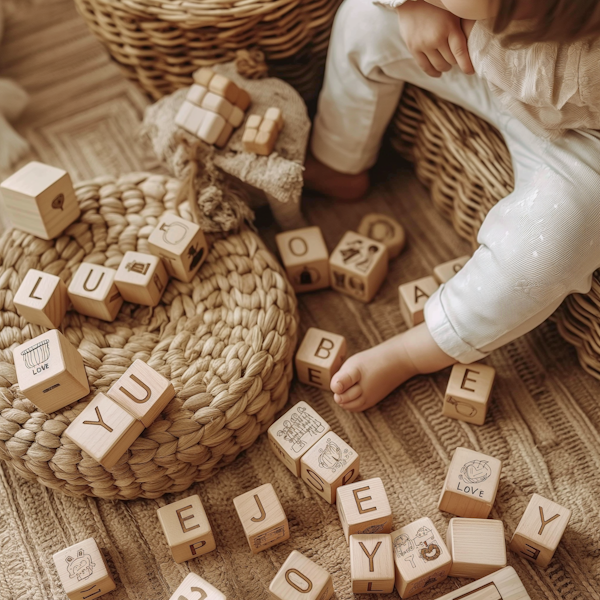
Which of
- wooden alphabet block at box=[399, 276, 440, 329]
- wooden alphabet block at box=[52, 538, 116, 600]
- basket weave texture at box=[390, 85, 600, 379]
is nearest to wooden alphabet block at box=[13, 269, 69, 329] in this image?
wooden alphabet block at box=[52, 538, 116, 600]

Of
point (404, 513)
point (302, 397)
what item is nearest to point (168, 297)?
point (302, 397)

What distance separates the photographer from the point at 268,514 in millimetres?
857

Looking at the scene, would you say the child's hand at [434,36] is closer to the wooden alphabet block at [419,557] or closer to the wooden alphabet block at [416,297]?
the wooden alphabet block at [416,297]

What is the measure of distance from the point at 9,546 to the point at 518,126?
92cm

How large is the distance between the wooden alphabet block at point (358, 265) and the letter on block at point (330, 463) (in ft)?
0.93

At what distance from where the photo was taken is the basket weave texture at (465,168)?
0.96m

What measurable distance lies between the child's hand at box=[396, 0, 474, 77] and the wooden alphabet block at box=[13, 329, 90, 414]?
60 cm

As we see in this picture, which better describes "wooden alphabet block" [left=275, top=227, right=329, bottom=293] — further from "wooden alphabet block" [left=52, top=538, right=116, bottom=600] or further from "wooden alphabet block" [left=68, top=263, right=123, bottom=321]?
"wooden alphabet block" [left=52, top=538, right=116, bottom=600]

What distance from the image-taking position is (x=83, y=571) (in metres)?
0.84

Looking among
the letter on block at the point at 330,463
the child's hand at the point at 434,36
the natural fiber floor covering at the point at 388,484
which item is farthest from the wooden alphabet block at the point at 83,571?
the child's hand at the point at 434,36

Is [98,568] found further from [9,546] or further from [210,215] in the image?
[210,215]

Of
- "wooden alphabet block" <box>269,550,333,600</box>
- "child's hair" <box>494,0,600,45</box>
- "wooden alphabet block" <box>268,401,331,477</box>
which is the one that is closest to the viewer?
"child's hair" <box>494,0,600,45</box>

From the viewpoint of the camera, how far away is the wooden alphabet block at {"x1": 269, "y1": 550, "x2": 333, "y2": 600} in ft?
2.58

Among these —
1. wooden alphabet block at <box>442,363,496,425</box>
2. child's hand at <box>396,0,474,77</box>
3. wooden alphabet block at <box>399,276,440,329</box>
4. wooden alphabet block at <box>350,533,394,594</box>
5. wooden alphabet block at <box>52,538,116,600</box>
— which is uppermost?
child's hand at <box>396,0,474,77</box>
